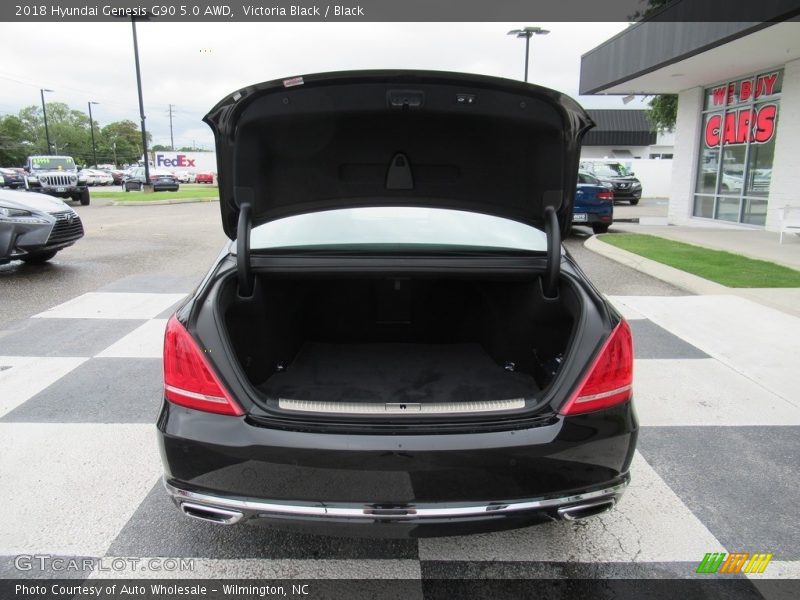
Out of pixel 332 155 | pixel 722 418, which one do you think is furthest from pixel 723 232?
pixel 332 155

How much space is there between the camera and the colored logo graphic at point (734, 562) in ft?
7.43

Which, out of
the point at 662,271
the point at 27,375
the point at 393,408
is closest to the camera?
the point at 393,408

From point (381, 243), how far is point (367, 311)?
908mm

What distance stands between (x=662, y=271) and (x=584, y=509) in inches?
270

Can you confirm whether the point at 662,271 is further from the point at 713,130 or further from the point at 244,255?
the point at 713,130

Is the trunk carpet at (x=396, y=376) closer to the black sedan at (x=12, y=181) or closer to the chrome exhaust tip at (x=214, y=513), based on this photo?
the chrome exhaust tip at (x=214, y=513)

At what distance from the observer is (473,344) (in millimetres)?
3605

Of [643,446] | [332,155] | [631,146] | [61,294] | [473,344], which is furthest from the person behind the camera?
[631,146]

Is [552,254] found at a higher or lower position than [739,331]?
higher

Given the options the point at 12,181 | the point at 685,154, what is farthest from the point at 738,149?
the point at 12,181

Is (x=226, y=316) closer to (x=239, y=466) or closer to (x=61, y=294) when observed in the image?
(x=239, y=466)

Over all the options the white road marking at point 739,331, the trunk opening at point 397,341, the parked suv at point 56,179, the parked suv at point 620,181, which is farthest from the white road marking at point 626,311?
the parked suv at point 56,179

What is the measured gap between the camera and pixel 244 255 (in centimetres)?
251

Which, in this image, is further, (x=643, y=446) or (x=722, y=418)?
(x=722, y=418)
